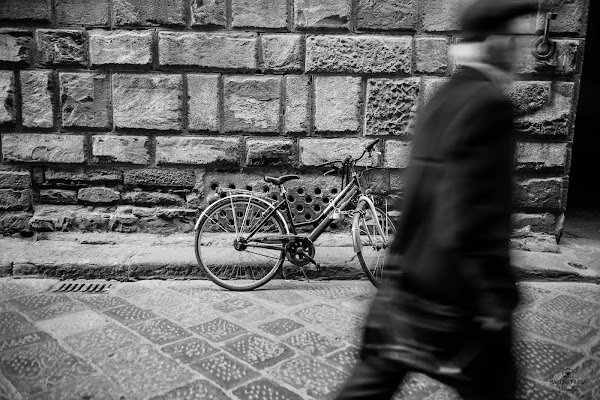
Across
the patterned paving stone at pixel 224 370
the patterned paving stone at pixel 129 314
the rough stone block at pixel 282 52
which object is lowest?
the patterned paving stone at pixel 224 370

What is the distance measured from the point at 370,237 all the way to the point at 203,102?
7.29 feet

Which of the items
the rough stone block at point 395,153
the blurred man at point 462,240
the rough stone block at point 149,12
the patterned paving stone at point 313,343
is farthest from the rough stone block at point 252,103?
the blurred man at point 462,240

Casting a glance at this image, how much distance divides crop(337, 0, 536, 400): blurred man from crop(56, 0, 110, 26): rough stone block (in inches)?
165

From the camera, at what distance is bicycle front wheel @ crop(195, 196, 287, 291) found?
4.01m

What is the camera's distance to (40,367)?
2666 millimetres

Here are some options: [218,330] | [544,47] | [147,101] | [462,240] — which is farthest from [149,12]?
[462,240]

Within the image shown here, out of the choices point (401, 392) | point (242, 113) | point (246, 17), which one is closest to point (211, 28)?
point (246, 17)

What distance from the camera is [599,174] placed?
925cm

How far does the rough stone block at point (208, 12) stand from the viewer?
4605 mm

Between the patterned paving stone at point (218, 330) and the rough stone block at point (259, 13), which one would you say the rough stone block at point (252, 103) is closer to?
the rough stone block at point (259, 13)

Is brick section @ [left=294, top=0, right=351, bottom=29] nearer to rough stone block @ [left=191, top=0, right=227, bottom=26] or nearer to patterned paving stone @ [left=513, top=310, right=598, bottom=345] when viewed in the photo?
rough stone block @ [left=191, top=0, right=227, bottom=26]

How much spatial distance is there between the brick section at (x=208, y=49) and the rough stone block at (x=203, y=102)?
147 mm

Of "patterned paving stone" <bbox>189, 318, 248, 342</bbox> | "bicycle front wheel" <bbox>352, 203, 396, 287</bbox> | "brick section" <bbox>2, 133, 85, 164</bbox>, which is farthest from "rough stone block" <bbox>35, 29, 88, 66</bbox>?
"bicycle front wheel" <bbox>352, 203, 396, 287</bbox>

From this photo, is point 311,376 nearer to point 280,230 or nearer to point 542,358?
point 542,358
